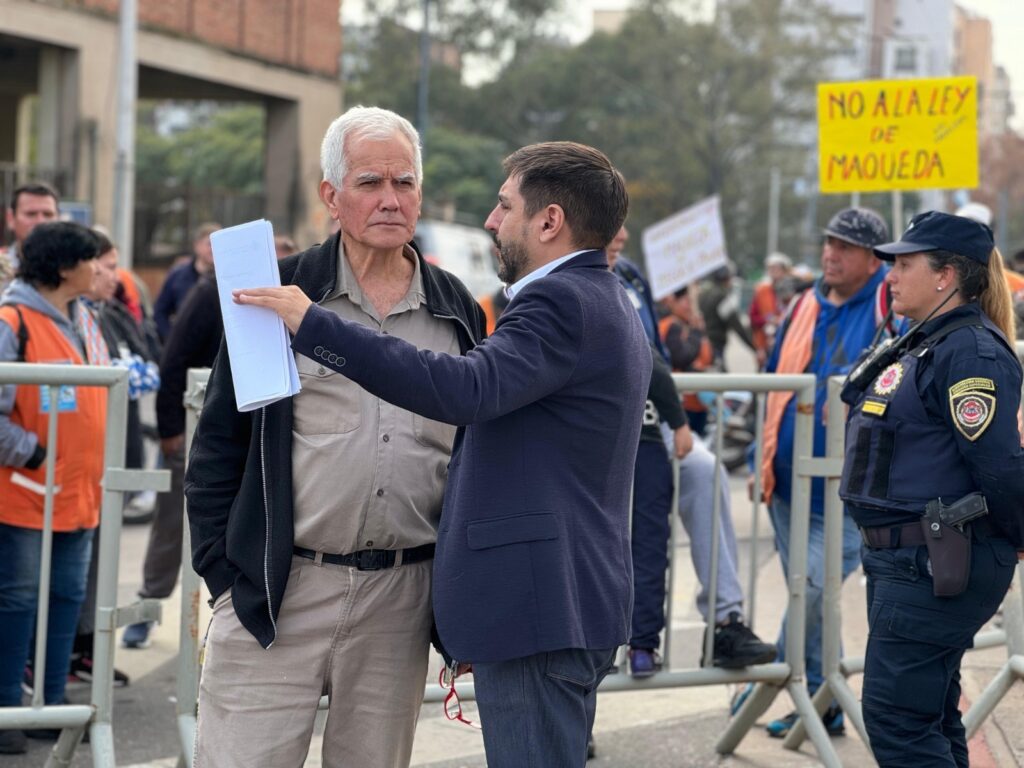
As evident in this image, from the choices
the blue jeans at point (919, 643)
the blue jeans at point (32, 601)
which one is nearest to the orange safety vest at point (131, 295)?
the blue jeans at point (32, 601)

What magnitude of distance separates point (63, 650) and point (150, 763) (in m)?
0.54

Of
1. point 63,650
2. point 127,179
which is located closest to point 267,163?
point 127,179

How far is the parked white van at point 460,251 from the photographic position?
89.7 feet

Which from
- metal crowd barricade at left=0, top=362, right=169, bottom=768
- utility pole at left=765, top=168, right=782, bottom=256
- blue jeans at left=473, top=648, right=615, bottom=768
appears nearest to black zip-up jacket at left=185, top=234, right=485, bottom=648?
blue jeans at left=473, top=648, right=615, bottom=768

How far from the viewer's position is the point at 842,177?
8328 millimetres

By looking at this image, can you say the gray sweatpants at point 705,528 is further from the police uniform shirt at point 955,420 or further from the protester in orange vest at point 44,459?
the protester in orange vest at point 44,459

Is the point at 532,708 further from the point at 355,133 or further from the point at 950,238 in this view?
the point at 950,238

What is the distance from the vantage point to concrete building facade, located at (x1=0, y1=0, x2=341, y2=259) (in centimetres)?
2264

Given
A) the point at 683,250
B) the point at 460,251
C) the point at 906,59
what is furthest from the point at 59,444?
the point at 906,59

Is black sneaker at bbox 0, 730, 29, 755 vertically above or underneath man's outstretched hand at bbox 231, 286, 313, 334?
underneath

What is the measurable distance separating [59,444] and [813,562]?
9.56 ft

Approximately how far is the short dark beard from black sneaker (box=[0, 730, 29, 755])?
3.17 m

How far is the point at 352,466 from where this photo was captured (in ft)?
10.8

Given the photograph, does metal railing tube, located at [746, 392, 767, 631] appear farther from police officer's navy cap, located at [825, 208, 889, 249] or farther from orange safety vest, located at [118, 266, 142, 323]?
orange safety vest, located at [118, 266, 142, 323]
